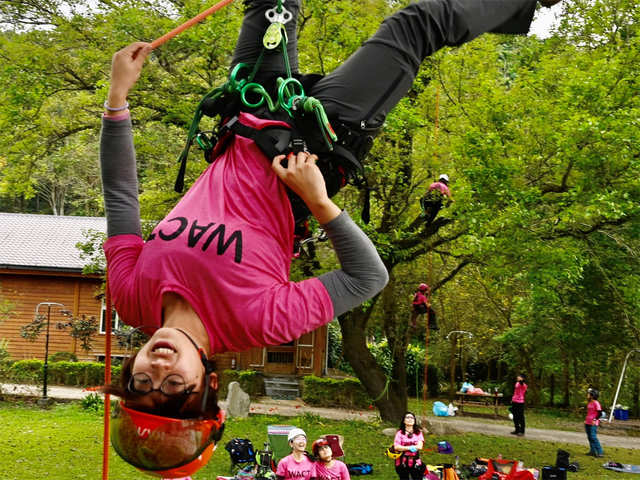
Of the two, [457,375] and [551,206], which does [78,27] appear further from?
[457,375]

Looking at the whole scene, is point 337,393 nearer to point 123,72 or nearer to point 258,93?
point 258,93

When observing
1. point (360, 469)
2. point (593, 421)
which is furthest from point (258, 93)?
point (593, 421)

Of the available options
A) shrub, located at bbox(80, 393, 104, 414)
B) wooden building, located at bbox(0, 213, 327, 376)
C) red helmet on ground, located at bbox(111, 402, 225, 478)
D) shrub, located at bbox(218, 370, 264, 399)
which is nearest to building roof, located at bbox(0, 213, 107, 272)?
wooden building, located at bbox(0, 213, 327, 376)

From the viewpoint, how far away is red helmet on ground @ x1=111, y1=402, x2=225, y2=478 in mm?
2021

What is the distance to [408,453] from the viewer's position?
877cm

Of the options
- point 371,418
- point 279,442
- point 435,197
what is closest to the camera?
point 435,197

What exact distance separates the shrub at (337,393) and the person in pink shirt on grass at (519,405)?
13.6ft

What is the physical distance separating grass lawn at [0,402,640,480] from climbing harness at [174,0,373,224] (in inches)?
322

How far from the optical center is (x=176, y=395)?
6.70 ft

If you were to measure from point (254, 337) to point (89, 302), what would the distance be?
65.2ft

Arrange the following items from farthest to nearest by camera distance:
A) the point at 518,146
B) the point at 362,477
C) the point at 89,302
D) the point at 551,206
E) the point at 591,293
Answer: the point at 89,302 < the point at 591,293 < the point at 362,477 < the point at 551,206 < the point at 518,146

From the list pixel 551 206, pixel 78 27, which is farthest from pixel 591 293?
pixel 78 27

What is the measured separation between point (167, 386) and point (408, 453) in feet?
23.7

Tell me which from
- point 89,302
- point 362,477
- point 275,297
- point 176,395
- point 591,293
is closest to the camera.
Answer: point 176,395
